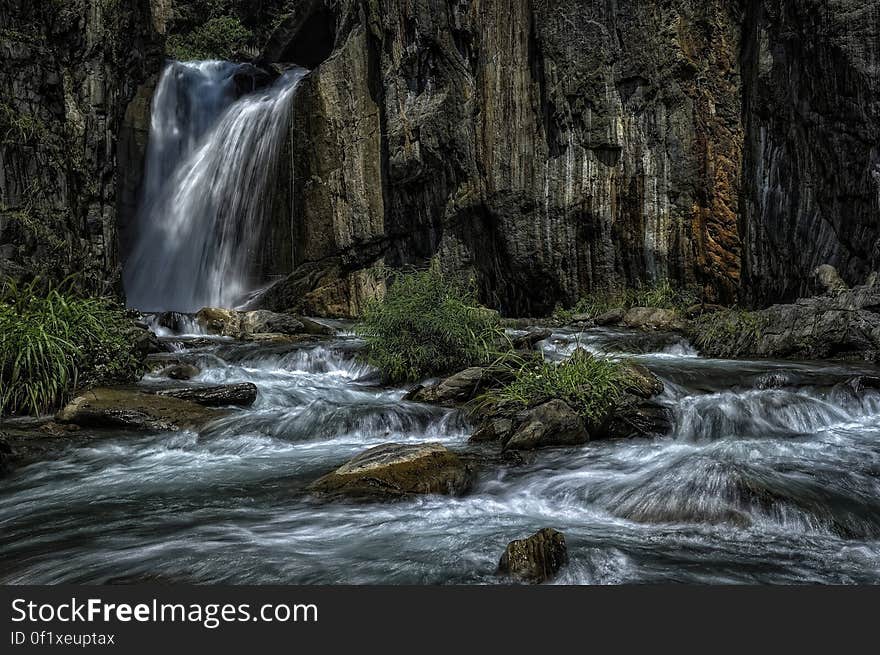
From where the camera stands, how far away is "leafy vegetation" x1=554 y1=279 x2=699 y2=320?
48.2 ft

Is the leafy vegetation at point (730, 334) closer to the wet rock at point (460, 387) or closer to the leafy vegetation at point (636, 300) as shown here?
the leafy vegetation at point (636, 300)

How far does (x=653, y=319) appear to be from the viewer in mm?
13336

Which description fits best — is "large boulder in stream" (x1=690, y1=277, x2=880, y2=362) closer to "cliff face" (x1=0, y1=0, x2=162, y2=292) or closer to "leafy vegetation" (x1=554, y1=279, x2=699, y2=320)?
"leafy vegetation" (x1=554, y1=279, x2=699, y2=320)

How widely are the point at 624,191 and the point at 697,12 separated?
3938 millimetres

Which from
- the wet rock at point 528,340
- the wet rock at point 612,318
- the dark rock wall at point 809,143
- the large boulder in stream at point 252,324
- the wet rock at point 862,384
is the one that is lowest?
the wet rock at point 862,384

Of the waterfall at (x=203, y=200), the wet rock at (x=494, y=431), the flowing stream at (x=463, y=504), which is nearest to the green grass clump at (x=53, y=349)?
the flowing stream at (x=463, y=504)

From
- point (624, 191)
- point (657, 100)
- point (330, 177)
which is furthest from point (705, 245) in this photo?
point (330, 177)

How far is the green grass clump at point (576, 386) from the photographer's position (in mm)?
6797

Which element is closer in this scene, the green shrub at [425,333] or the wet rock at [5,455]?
the wet rock at [5,455]

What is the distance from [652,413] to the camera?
6.99 meters

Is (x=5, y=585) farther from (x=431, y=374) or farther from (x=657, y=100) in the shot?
(x=657, y=100)

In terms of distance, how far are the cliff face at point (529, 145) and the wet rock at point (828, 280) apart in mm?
2599

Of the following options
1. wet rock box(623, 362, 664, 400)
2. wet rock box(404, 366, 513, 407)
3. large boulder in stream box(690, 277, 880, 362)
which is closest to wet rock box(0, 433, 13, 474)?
wet rock box(404, 366, 513, 407)

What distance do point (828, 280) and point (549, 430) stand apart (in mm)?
7724
